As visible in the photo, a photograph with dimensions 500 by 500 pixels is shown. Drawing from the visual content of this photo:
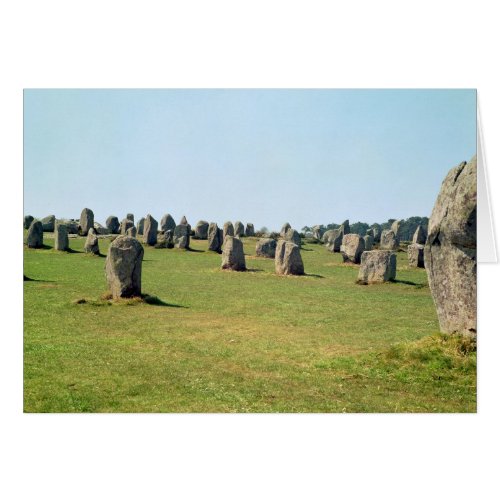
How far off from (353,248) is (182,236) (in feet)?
39.0

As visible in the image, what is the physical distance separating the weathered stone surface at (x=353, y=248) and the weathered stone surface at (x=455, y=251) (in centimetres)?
1923

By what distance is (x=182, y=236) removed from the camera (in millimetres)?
39000

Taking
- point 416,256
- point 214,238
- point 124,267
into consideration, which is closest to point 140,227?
point 214,238

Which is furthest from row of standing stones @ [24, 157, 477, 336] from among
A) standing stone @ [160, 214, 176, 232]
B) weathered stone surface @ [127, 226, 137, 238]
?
standing stone @ [160, 214, 176, 232]

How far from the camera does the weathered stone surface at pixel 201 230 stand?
4656 cm

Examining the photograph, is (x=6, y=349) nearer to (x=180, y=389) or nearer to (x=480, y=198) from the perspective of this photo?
(x=180, y=389)

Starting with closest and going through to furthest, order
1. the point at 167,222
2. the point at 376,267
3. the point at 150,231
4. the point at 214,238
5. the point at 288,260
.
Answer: the point at 376,267 → the point at 288,260 → the point at 214,238 → the point at 150,231 → the point at 167,222

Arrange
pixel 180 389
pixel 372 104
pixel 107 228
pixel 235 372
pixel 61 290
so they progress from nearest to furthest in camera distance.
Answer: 1. pixel 180 389
2. pixel 235 372
3. pixel 372 104
4. pixel 61 290
5. pixel 107 228

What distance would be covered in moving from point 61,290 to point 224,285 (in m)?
5.88

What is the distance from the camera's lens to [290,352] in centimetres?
1301

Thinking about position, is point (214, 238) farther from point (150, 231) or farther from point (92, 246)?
point (92, 246)

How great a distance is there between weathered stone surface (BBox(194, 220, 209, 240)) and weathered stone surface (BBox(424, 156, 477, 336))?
35153mm

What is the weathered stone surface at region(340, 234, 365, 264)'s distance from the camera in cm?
3127

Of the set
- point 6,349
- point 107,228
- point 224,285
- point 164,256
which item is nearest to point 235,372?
point 6,349
